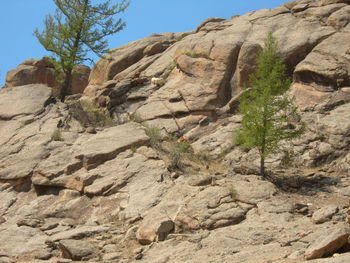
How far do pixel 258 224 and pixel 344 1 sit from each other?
11783 millimetres

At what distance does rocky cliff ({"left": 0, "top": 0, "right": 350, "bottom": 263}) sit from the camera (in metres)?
8.06

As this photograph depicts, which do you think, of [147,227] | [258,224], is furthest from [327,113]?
[147,227]

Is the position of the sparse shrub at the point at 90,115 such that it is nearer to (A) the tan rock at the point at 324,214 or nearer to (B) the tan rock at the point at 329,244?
(A) the tan rock at the point at 324,214

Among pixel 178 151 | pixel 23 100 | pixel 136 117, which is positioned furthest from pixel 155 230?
pixel 23 100

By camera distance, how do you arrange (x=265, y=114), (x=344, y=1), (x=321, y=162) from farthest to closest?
(x=344, y=1) → (x=321, y=162) → (x=265, y=114)

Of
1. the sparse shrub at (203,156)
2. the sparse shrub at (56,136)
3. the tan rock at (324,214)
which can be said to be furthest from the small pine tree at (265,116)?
the sparse shrub at (56,136)

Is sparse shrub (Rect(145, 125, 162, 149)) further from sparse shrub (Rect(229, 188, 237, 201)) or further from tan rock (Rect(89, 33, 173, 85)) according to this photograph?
tan rock (Rect(89, 33, 173, 85))

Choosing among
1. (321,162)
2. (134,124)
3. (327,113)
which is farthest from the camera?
(134,124)

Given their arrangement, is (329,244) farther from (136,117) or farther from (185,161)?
(136,117)

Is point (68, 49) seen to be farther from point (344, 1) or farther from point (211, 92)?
point (344, 1)

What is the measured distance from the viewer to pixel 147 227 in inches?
344

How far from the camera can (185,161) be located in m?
12.2

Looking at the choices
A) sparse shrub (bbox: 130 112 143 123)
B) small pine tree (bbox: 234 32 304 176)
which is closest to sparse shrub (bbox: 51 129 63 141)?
sparse shrub (bbox: 130 112 143 123)

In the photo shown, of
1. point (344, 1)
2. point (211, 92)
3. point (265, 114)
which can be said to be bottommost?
point (265, 114)
